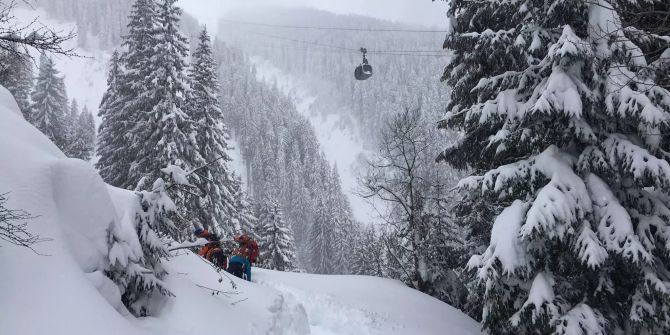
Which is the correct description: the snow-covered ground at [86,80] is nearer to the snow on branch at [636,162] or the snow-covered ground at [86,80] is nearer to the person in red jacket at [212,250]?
the person in red jacket at [212,250]

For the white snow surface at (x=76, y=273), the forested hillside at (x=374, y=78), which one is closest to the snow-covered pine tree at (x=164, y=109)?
the white snow surface at (x=76, y=273)

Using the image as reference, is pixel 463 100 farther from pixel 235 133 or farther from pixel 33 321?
pixel 235 133

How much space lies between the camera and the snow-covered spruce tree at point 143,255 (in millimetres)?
5402

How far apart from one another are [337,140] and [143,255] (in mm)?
131414

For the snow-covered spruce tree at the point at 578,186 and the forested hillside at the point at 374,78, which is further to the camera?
the forested hillside at the point at 374,78

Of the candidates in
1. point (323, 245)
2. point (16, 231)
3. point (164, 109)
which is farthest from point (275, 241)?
point (16, 231)

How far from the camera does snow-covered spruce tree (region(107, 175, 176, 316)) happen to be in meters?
5.40

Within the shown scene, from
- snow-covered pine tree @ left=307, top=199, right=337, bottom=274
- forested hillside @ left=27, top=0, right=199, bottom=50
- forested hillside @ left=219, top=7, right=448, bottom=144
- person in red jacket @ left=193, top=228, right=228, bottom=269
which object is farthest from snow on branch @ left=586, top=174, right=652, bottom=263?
forested hillside @ left=27, top=0, right=199, bottom=50

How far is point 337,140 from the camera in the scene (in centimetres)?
13688

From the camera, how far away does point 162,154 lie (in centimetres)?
1961

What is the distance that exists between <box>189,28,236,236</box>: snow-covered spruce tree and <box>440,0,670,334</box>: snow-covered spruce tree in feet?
55.7

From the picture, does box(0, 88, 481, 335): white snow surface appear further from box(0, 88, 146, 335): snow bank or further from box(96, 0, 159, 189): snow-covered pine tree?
box(96, 0, 159, 189): snow-covered pine tree

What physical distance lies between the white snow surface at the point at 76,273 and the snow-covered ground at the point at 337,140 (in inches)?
3386

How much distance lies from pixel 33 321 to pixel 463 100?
399 inches
